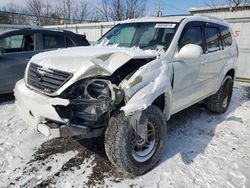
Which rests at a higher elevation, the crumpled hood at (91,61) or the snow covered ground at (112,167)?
the crumpled hood at (91,61)

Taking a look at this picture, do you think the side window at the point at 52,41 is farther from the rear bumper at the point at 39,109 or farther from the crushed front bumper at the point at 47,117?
the crushed front bumper at the point at 47,117

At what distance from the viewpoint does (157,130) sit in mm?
3320

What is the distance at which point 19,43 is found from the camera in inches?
258

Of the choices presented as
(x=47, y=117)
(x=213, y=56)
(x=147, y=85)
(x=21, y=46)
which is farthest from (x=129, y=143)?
(x=21, y=46)

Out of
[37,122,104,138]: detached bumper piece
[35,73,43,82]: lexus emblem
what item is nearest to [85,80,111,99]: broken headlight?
[37,122,104,138]: detached bumper piece

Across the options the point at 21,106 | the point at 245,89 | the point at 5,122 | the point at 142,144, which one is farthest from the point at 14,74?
the point at 245,89

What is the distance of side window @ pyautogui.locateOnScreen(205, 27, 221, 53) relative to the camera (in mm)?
4707

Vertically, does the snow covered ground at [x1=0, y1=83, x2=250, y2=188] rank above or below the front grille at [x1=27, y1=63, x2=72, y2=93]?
below

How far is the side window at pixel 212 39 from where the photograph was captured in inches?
185

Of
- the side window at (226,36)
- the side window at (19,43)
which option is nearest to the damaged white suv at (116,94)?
the side window at (226,36)

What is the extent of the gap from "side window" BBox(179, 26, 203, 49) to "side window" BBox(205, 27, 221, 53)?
0.28 metres

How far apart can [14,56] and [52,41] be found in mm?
1098

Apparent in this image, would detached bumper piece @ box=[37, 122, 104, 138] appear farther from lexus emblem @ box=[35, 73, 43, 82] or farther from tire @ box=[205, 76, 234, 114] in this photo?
tire @ box=[205, 76, 234, 114]

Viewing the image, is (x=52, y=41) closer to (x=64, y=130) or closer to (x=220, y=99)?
(x=220, y=99)
